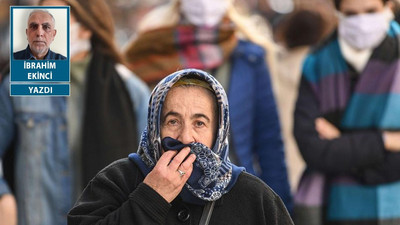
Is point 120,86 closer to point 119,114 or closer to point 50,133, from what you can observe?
point 119,114

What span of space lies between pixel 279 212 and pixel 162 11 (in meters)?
3.22

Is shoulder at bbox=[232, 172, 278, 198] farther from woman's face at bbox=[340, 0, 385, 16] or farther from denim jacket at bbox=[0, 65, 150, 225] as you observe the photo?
woman's face at bbox=[340, 0, 385, 16]

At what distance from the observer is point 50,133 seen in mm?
5492

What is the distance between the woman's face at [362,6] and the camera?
6285 millimetres

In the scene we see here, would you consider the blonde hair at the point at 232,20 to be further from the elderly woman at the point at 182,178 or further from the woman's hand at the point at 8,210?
the elderly woman at the point at 182,178

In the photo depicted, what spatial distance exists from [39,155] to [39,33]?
4.15 ft

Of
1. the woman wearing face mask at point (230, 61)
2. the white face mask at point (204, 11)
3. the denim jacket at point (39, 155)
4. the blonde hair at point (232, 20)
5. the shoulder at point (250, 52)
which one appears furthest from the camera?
the blonde hair at point (232, 20)

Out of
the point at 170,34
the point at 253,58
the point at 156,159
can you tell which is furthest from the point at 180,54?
the point at 156,159

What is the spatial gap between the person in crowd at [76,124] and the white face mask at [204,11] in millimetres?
789

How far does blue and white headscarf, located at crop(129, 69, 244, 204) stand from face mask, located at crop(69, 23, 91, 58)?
186 centimetres

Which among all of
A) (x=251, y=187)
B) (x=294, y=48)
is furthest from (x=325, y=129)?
(x=251, y=187)

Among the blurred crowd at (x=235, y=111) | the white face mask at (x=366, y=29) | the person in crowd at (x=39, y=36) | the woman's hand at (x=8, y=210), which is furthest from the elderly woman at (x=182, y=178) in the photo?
the white face mask at (x=366, y=29)

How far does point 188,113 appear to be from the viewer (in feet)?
12.3

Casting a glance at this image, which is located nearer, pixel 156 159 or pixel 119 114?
pixel 156 159
